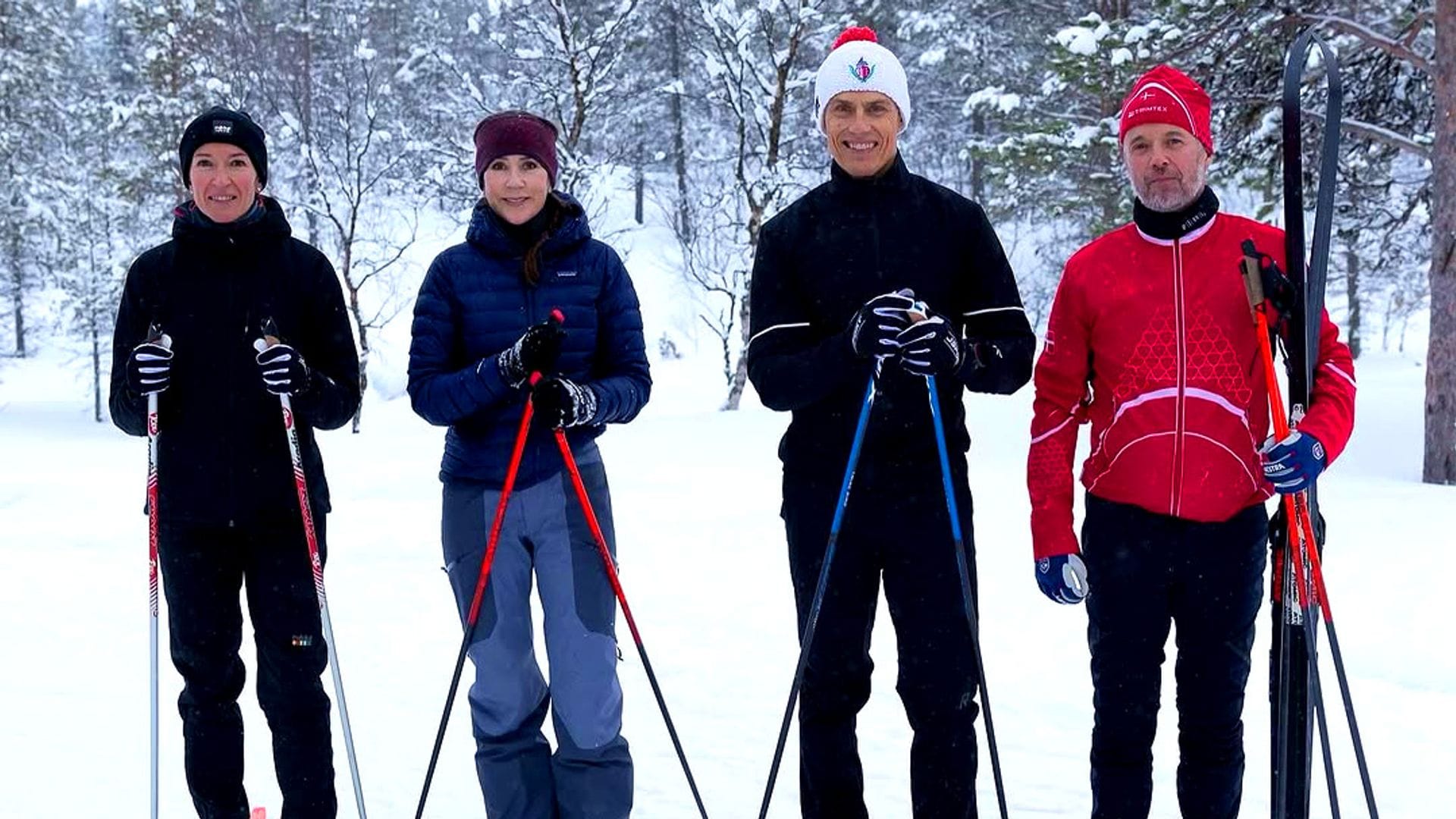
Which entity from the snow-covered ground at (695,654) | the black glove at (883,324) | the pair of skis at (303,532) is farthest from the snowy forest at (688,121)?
the pair of skis at (303,532)

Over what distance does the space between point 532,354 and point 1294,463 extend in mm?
1878

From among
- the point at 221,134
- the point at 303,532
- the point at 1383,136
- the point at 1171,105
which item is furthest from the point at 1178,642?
the point at 1383,136

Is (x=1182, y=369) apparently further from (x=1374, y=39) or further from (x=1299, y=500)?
(x=1374, y=39)

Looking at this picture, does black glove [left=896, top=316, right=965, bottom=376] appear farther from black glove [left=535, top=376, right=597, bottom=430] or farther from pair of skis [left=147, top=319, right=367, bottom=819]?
pair of skis [left=147, top=319, right=367, bottom=819]

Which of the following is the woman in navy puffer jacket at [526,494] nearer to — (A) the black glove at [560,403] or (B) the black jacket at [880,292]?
(A) the black glove at [560,403]

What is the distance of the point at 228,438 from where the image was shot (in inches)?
130

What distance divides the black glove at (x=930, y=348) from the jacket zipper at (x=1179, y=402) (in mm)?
557

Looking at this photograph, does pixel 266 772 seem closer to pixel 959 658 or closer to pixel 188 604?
pixel 188 604

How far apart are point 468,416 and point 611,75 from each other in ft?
74.0

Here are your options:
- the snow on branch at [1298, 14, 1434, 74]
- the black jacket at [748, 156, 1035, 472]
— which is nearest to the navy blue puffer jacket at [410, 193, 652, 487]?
the black jacket at [748, 156, 1035, 472]

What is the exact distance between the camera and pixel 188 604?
3277mm

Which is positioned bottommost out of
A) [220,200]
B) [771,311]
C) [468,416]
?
[468,416]

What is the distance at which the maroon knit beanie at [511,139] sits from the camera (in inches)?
125

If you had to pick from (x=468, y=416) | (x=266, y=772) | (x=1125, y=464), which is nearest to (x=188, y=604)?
(x=468, y=416)
